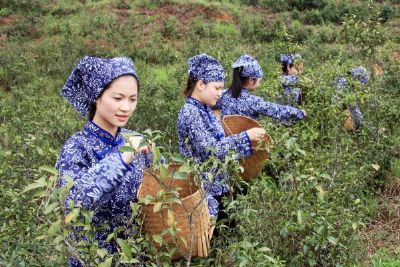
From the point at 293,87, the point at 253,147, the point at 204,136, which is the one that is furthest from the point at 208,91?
the point at 293,87

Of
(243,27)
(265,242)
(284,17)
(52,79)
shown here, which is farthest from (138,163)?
(284,17)

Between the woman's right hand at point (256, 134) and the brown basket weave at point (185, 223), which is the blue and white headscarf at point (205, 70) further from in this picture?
the brown basket weave at point (185, 223)

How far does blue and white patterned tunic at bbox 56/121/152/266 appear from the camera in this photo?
187cm

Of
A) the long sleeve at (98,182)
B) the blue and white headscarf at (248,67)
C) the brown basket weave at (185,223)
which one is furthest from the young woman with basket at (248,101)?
the long sleeve at (98,182)

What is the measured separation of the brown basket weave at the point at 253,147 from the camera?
10.9ft

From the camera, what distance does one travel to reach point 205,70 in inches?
121

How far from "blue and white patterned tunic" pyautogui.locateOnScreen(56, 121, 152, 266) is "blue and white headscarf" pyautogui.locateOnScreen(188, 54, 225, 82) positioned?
960 millimetres

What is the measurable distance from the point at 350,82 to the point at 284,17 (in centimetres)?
1378

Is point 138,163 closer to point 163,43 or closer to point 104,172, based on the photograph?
point 104,172

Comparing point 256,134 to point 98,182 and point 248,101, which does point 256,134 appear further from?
point 98,182

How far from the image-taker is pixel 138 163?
210cm

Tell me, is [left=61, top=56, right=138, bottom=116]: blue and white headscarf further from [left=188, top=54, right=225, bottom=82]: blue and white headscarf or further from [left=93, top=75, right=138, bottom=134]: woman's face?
[left=188, top=54, right=225, bottom=82]: blue and white headscarf

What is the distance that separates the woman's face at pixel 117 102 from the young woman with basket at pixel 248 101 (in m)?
2.00

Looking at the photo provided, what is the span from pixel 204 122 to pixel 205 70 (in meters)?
0.29
